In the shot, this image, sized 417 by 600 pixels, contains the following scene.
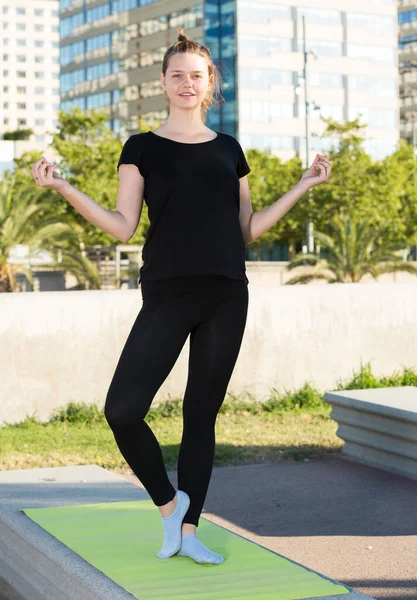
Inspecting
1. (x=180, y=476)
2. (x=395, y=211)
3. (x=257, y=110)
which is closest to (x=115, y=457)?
(x=180, y=476)

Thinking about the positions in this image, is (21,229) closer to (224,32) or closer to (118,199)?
(118,199)

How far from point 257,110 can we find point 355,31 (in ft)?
47.8

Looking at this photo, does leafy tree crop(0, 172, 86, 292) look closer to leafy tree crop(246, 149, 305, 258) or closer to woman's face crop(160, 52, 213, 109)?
woman's face crop(160, 52, 213, 109)

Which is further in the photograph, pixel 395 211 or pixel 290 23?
pixel 290 23

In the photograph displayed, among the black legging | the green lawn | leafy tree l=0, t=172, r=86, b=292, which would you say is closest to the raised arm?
the black legging

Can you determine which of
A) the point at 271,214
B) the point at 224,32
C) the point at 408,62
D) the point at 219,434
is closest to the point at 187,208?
the point at 271,214

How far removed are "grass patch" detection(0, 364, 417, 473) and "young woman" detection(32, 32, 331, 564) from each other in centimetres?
350

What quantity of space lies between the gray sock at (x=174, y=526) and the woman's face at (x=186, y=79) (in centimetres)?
138

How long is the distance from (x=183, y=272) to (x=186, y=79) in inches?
28.7

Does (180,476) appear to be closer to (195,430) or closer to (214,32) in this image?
(195,430)

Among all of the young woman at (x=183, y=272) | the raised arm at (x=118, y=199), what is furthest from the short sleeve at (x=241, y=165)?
the raised arm at (x=118, y=199)

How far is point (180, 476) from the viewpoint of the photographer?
390 cm

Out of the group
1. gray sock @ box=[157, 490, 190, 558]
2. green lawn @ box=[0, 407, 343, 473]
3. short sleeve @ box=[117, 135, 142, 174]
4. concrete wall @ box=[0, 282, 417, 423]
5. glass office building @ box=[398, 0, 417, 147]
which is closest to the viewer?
short sleeve @ box=[117, 135, 142, 174]

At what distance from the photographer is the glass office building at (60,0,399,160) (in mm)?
85625
